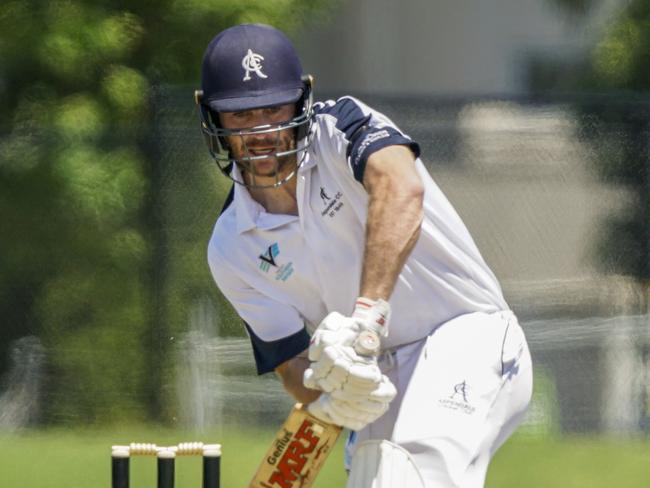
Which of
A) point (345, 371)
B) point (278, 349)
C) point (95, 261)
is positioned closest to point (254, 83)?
point (278, 349)

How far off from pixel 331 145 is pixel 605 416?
4.16 metres

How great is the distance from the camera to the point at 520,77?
10.4 m

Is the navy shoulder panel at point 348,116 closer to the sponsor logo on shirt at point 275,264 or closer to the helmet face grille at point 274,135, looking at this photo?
the helmet face grille at point 274,135

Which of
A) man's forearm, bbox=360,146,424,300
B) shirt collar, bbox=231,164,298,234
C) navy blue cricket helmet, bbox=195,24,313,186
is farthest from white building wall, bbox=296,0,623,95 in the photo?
man's forearm, bbox=360,146,424,300

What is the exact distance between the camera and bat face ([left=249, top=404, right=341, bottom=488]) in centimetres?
346

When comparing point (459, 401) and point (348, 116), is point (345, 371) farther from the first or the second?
point (348, 116)

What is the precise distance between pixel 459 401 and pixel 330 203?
1.91 feet

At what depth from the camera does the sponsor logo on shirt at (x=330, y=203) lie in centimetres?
373

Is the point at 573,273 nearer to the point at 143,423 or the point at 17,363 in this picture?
the point at 143,423

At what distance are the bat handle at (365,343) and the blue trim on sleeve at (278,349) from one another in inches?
28.7

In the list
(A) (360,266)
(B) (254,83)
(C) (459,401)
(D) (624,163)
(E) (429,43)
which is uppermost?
(B) (254,83)

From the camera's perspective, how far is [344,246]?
377cm

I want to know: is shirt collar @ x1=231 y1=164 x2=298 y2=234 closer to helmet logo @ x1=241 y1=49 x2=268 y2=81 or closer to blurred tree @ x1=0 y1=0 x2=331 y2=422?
helmet logo @ x1=241 y1=49 x2=268 y2=81

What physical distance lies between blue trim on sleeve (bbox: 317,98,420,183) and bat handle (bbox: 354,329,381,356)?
1.56 ft
